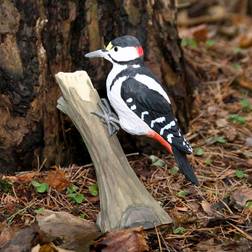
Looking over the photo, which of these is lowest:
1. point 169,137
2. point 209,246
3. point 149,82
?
point 209,246

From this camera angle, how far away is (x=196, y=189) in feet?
10.4

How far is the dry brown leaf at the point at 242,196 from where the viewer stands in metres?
2.96

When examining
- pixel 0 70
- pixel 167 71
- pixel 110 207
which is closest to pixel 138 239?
pixel 110 207

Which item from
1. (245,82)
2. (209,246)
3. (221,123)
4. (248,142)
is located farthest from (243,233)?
(245,82)

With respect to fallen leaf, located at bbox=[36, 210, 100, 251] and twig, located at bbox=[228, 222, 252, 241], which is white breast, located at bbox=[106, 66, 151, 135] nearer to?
fallen leaf, located at bbox=[36, 210, 100, 251]

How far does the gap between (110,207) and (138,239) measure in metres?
0.26

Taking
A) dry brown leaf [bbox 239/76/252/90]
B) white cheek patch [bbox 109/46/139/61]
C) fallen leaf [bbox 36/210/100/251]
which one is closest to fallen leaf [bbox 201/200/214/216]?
fallen leaf [bbox 36/210/100/251]

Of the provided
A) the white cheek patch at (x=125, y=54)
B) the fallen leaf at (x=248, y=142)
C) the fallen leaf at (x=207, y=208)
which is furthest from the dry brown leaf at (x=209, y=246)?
the fallen leaf at (x=248, y=142)

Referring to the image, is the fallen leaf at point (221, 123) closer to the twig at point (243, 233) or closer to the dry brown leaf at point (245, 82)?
the dry brown leaf at point (245, 82)

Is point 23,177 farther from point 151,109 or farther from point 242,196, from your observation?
point 242,196

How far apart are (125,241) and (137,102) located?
0.66 m

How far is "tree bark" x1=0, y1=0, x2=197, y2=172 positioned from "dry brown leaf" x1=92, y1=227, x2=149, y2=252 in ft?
2.65

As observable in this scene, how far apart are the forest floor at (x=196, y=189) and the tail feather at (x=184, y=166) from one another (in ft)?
0.70

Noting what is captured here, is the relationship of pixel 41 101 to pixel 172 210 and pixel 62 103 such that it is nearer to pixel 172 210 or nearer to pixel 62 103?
pixel 62 103
